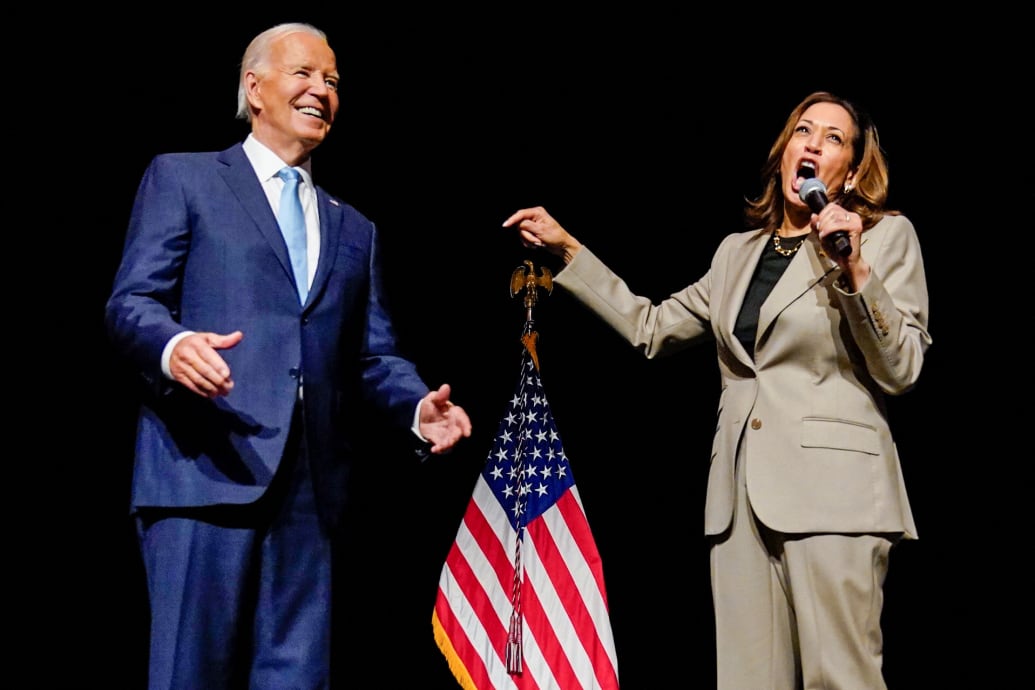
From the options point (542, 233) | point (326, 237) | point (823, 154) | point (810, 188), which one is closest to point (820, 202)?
point (810, 188)

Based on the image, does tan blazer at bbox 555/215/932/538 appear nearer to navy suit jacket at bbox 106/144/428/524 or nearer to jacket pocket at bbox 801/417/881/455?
jacket pocket at bbox 801/417/881/455

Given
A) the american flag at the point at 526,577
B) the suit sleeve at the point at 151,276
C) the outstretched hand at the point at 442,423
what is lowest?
the american flag at the point at 526,577

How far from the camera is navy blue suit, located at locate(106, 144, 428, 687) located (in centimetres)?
259

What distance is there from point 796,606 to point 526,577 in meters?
1.03

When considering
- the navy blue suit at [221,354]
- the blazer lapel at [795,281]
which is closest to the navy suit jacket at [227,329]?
the navy blue suit at [221,354]

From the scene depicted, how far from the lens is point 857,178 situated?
3191 mm

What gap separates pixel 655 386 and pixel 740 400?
3.51ft

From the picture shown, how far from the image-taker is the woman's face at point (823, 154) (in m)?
3.18

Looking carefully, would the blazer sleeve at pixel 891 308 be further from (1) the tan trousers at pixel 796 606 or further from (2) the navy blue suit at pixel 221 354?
(2) the navy blue suit at pixel 221 354

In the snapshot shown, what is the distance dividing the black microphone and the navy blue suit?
0.92m

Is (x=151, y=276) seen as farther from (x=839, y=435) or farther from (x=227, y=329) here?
(x=839, y=435)

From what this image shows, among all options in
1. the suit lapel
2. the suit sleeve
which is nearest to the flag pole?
the suit lapel

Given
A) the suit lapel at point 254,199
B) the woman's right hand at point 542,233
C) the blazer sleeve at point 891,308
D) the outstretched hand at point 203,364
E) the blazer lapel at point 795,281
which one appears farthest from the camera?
the woman's right hand at point 542,233

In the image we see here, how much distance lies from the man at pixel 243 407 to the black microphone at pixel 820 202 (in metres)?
0.83
